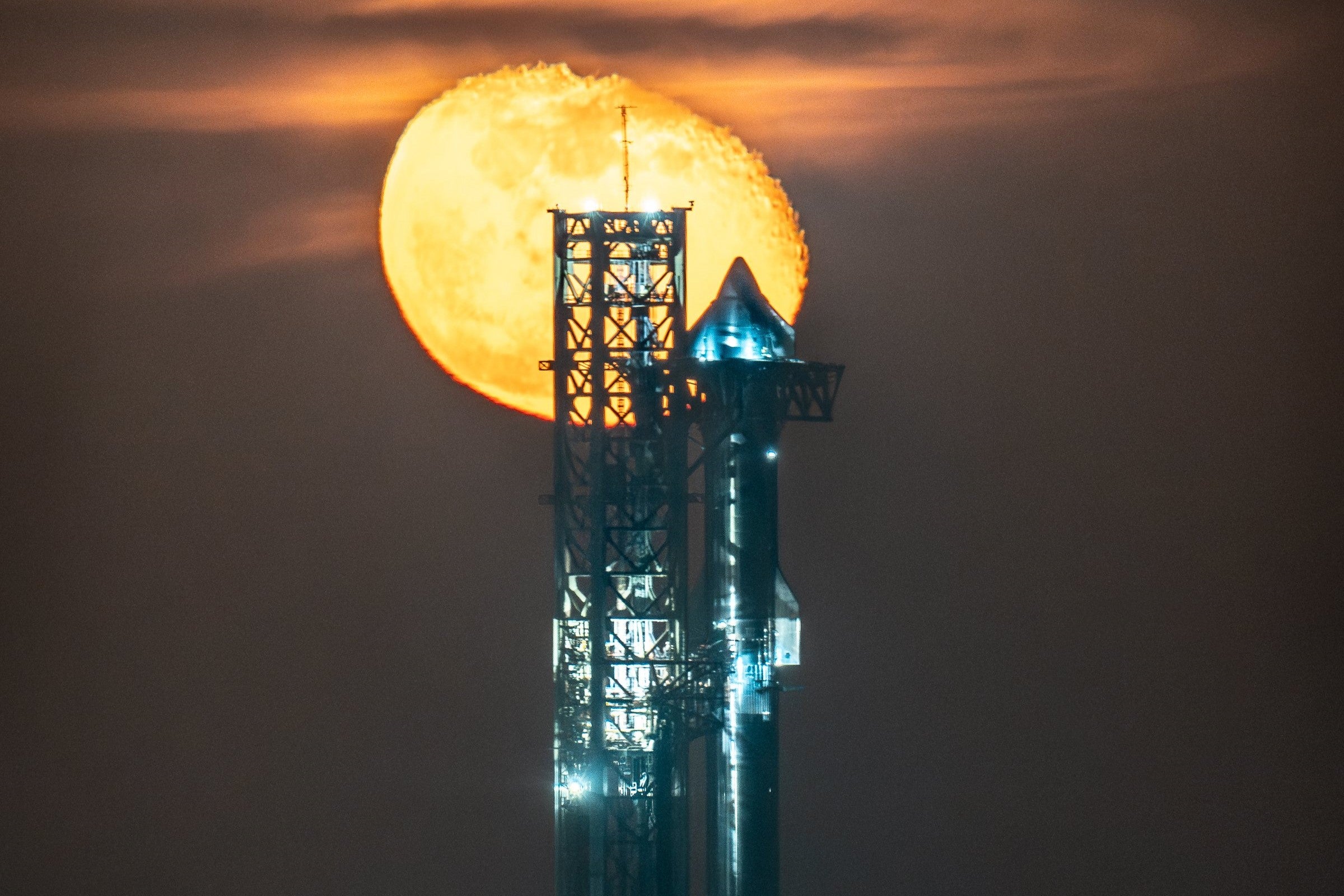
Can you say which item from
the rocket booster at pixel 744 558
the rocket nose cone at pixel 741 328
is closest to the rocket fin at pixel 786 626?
the rocket booster at pixel 744 558

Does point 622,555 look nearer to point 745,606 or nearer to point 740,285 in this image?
point 745,606

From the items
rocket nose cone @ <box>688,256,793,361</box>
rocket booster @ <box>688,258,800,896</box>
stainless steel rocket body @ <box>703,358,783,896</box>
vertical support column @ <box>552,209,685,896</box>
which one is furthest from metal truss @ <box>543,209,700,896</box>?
stainless steel rocket body @ <box>703,358,783,896</box>

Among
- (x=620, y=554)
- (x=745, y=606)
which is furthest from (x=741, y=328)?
(x=745, y=606)

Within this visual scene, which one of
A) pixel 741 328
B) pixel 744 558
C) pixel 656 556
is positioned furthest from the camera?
pixel 744 558

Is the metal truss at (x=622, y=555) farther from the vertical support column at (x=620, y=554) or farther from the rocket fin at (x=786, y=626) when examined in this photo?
the rocket fin at (x=786, y=626)

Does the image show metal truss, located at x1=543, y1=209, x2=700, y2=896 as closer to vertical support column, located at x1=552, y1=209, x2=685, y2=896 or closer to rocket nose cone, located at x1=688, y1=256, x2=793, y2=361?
vertical support column, located at x1=552, y1=209, x2=685, y2=896
